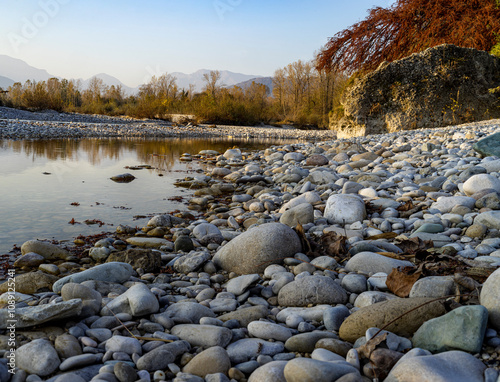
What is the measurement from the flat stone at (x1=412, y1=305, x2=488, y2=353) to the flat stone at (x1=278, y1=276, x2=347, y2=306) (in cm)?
62

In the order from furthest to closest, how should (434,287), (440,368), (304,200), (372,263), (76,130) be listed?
1. (76,130)
2. (304,200)
3. (372,263)
4. (434,287)
5. (440,368)

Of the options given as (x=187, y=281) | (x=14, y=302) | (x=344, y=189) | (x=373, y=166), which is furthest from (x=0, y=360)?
(x=373, y=166)

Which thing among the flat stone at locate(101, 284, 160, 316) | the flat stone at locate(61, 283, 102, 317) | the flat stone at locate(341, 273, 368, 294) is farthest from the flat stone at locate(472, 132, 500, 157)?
the flat stone at locate(61, 283, 102, 317)

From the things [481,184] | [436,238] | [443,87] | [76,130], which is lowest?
[436,238]

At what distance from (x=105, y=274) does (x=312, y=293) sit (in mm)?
1521

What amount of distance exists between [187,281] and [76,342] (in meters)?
1.14

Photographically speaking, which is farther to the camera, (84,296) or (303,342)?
(84,296)

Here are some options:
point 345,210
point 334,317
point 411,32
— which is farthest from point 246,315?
point 411,32

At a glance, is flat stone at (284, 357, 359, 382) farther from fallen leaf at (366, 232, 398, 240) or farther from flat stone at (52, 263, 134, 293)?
fallen leaf at (366, 232, 398, 240)

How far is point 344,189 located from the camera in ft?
17.6

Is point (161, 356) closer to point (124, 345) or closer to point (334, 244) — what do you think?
point (124, 345)

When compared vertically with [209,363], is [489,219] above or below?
above

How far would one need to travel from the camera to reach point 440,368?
4.83ft

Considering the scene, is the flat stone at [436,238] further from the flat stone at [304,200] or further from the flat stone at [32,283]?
the flat stone at [32,283]
